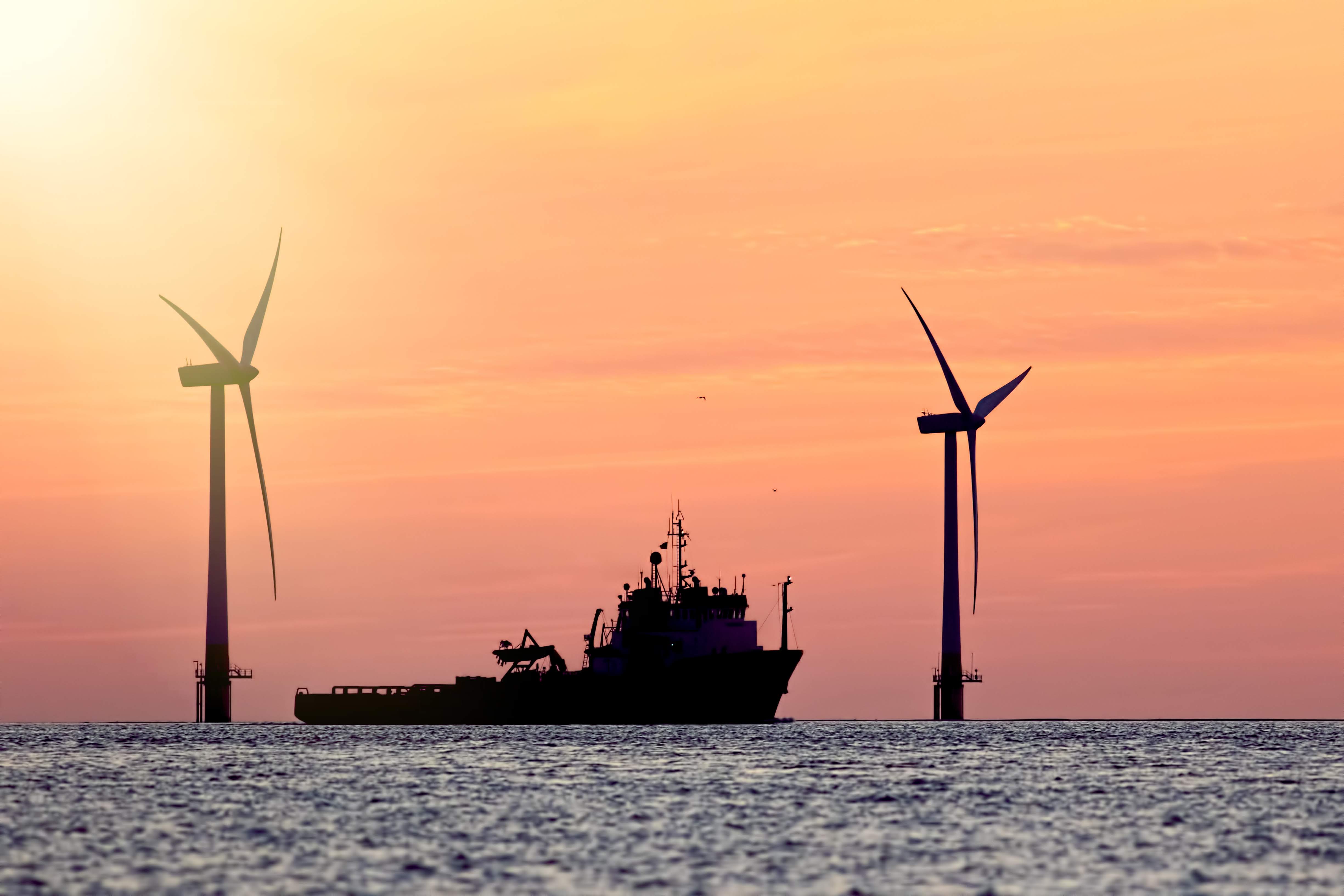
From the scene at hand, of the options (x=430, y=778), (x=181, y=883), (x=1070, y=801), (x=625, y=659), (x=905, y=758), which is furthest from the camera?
(x=625, y=659)

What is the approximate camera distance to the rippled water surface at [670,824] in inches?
2104

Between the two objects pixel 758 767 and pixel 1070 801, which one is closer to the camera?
pixel 1070 801

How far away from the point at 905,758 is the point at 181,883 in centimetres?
8263

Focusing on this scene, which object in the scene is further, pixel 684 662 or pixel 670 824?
pixel 684 662

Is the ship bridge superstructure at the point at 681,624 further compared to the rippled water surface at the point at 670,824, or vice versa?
the ship bridge superstructure at the point at 681,624

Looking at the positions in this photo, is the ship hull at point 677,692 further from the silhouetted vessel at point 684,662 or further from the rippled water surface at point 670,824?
the rippled water surface at point 670,824

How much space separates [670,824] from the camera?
71.0 m

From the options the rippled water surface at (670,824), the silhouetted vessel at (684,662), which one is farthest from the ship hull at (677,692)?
the rippled water surface at (670,824)

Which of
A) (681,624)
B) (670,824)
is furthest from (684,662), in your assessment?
(670,824)

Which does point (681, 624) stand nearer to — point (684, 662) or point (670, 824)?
point (684, 662)

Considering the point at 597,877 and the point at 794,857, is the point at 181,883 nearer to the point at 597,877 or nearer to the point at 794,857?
the point at 597,877

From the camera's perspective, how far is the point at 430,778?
100250 mm

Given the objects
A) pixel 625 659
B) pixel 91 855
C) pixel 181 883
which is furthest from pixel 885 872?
pixel 625 659

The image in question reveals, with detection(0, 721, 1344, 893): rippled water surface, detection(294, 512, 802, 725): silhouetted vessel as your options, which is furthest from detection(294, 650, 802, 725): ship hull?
detection(0, 721, 1344, 893): rippled water surface
